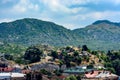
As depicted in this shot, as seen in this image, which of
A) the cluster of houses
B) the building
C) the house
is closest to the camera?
the cluster of houses

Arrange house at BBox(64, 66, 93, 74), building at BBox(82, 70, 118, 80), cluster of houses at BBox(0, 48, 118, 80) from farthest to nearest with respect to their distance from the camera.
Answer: house at BBox(64, 66, 93, 74) → building at BBox(82, 70, 118, 80) → cluster of houses at BBox(0, 48, 118, 80)

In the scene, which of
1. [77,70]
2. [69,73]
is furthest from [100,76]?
[77,70]

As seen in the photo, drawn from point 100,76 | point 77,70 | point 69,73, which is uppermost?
point 77,70

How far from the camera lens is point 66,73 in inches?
7362

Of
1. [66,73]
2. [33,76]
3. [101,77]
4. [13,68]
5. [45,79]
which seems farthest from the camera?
[13,68]

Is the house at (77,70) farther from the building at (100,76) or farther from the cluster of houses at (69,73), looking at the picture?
the building at (100,76)

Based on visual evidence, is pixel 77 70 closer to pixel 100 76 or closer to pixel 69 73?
pixel 69 73

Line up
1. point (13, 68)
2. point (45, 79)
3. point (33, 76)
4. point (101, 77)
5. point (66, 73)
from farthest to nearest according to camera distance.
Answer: point (13, 68) < point (66, 73) < point (101, 77) < point (45, 79) < point (33, 76)

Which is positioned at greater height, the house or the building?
the house

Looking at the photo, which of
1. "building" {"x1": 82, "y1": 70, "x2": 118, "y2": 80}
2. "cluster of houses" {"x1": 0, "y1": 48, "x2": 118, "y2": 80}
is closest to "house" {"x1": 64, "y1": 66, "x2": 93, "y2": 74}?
"cluster of houses" {"x1": 0, "y1": 48, "x2": 118, "y2": 80}

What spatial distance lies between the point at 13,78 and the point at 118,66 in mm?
52892

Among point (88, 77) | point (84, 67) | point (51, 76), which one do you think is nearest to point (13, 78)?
point (51, 76)

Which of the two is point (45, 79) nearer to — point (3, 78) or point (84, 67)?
point (3, 78)

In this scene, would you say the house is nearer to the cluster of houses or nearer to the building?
the cluster of houses
